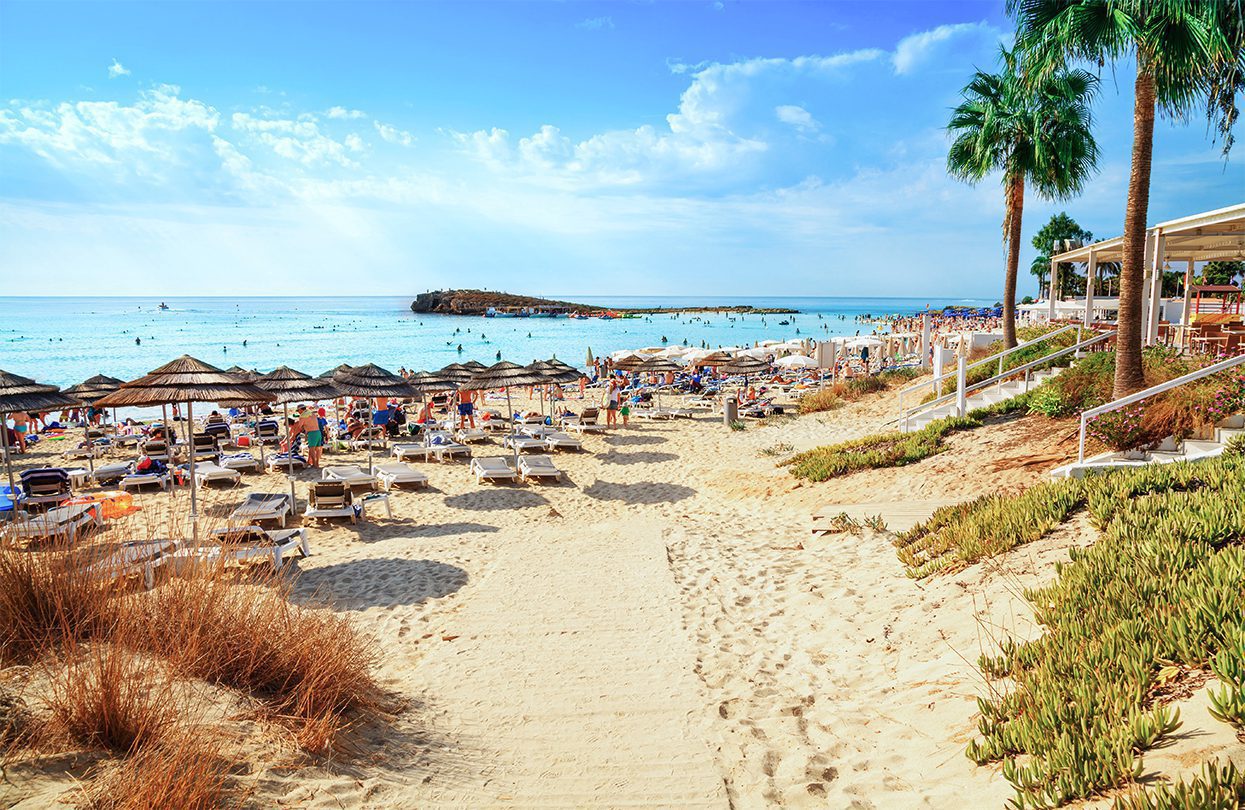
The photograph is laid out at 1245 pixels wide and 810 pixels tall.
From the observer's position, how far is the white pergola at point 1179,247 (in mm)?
10750

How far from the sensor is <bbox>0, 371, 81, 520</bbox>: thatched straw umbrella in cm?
921

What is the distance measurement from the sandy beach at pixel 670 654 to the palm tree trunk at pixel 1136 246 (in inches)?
54.1

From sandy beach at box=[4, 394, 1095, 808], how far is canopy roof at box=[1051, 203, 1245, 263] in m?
4.33

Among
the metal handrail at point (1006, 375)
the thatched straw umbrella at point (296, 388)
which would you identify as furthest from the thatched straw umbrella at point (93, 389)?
the metal handrail at point (1006, 375)

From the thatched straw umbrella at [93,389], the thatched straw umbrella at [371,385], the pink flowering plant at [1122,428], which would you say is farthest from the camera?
the thatched straw umbrella at [93,389]

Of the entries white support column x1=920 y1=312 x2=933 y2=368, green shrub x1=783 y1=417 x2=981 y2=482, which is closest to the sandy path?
green shrub x1=783 y1=417 x2=981 y2=482

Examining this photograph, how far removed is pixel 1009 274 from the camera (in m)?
17.3

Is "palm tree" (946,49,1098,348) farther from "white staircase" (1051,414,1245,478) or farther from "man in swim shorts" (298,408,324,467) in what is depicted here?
"man in swim shorts" (298,408,324,467)

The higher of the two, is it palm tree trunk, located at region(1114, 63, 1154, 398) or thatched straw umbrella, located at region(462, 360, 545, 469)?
palm tree trunk, located at region(1114, 63, 1154, 398)

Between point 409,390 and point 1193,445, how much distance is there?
12.9 meters

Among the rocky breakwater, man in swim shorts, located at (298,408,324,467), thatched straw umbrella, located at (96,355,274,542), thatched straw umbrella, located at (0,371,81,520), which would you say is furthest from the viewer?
the rocky breakwater

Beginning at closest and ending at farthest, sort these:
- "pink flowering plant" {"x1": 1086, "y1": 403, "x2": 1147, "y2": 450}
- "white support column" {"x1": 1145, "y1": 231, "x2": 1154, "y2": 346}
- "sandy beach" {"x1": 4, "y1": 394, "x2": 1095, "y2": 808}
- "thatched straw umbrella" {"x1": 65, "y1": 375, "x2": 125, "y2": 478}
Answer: "sandy beach" {"x1": 4, "y1": 394, "x2": 1095, "y2": 808}, "pink flowering plant" {"x1": 1086, "y1": 403, "x2": 1147, "y2": 450}, "white support column" {"x1": 1145, "y1": 231, "x2": 1154, "y2": 346}, "thatched straw umbrella" {"x1": 65, "y1": 375, "x2": 125, "y2": 478}

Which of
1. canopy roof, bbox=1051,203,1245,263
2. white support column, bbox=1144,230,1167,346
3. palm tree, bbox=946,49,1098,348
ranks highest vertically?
palm tree, bbox=946,49,1098,348

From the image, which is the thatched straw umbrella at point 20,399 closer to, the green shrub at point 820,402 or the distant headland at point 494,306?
the green shrub at point 820,402
